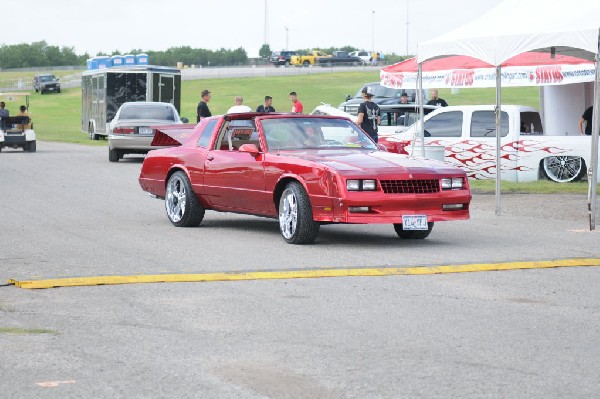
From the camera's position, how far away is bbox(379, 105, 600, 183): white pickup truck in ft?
73.4

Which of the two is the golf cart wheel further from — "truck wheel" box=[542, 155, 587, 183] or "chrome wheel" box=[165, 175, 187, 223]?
"chrome wheel" box=[165, 175, 187, 223]

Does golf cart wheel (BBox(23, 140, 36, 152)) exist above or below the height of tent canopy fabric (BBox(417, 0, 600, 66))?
below

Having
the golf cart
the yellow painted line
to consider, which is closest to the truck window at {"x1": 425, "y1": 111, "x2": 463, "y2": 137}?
the yellow painted line

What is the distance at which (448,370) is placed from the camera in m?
6.57

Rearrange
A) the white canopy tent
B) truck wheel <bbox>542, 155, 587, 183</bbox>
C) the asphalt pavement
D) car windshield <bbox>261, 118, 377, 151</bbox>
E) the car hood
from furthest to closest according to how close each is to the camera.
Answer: truck wheel <bbox>542, 155, 587, 183</bbox> → the white canopy tent → car windshield <bbox>261, 118, 377, 151</bbox> → the car hood → the asphalt pavement

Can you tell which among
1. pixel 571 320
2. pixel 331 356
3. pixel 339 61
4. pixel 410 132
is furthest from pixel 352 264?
pixel 339 61

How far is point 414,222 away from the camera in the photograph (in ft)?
41.3

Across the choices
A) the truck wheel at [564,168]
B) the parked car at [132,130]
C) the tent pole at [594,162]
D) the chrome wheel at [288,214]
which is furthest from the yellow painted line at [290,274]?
the parked car at [132,130]

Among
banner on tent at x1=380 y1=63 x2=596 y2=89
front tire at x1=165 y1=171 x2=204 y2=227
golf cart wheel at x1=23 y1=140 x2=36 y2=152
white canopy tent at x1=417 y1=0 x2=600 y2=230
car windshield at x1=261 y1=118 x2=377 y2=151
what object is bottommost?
golf cart wheel at x1=23 y1=140 x2=36 y2=152

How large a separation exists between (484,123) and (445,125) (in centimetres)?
76

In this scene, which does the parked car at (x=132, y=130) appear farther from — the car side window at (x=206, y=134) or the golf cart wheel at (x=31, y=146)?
the car side window at (x=206, y=134)

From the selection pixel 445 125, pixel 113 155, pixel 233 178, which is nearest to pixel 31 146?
pixel 113 155

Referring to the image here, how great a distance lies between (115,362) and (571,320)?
3199 mm

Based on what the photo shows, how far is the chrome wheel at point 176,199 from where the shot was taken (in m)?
15.0
